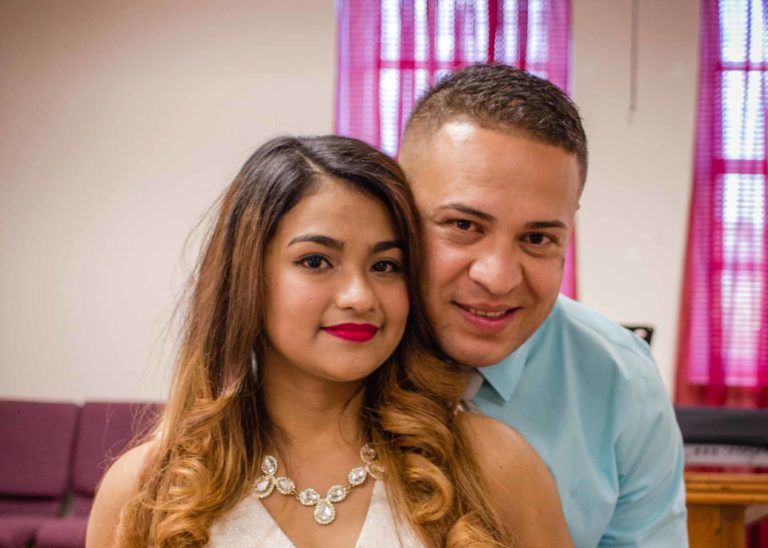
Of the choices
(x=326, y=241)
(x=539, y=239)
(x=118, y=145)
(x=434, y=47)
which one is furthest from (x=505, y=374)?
(x=118, y=145)

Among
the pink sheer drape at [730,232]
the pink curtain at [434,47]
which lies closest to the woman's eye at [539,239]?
the pink curtain at [434,47]

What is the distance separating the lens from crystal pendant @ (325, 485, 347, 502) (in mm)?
1531

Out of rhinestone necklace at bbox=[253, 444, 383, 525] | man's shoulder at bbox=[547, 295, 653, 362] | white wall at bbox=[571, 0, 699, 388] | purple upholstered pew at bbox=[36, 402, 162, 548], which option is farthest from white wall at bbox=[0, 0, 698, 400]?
rhinestone necklace at bbox=[253, 444, 383, 525]

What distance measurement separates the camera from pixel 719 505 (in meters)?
2.78

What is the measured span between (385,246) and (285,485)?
45 centimetres

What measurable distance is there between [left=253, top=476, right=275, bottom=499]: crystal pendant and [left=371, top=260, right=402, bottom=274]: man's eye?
41 cm

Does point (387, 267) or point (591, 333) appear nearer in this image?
point (387, 267)

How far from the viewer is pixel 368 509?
154cm

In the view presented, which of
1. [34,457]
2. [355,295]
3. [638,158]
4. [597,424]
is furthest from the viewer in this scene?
[638,158]

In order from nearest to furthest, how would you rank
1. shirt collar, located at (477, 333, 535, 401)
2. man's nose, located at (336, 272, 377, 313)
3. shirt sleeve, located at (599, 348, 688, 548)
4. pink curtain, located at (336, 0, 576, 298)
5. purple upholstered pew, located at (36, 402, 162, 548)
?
1. man's nose, located at (336, 272, 377, 313)
2. shirt collar, located at (477, 333, 535, 401)
3. shirt sleeve, located at (599, 348, 688, 548)
4. purple upholstered pew, located at (36, 402, 162, 548)
5. pink curtain, located at (336, 0, 576, 298)

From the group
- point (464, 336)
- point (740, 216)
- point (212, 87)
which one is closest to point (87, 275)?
point (212, 87)

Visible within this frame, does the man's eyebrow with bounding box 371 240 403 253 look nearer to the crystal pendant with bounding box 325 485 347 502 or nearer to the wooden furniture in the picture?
the crystal pendant with bounding box 325 485 347 502

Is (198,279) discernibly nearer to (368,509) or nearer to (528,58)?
(368,509)

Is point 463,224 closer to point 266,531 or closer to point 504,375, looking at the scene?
point 504,375
